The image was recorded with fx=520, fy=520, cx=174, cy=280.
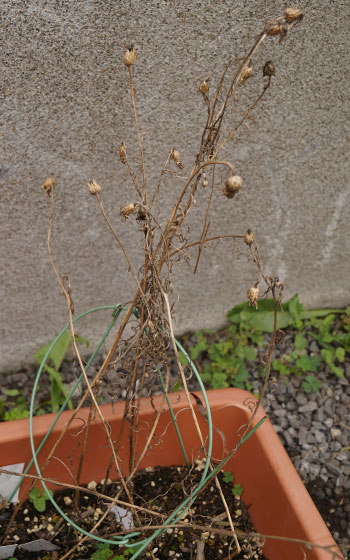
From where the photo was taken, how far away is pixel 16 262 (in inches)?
59.6

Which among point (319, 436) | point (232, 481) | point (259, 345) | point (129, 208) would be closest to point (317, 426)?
point (319, 436)

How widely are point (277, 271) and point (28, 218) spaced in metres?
0.88

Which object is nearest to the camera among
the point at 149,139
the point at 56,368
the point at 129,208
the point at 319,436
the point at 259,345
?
the point at 129,208

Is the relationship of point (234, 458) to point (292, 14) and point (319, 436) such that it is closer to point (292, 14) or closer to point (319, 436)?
point (319, 436)

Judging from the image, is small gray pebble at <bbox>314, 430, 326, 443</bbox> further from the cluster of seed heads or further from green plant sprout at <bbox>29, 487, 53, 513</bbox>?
the cluster of seed heads

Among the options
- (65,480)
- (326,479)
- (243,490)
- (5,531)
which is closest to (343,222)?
(326,479)

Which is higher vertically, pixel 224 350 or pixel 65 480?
pixel 224 350

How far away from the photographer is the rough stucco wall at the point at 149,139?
118cm

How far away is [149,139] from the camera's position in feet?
4.53

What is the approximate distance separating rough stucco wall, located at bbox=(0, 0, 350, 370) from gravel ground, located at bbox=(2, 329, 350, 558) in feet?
0.80

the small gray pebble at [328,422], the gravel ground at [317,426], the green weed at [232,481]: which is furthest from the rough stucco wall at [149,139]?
the green weed at [232,481]

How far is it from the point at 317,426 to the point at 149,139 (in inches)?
40.7

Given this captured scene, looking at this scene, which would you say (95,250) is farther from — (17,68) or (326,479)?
(326,479)

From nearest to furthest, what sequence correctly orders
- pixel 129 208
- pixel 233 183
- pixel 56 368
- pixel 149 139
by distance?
1. pixel 233 183
2. pixel 129 208
3. pixel 149 139
4. pixel 56 368
